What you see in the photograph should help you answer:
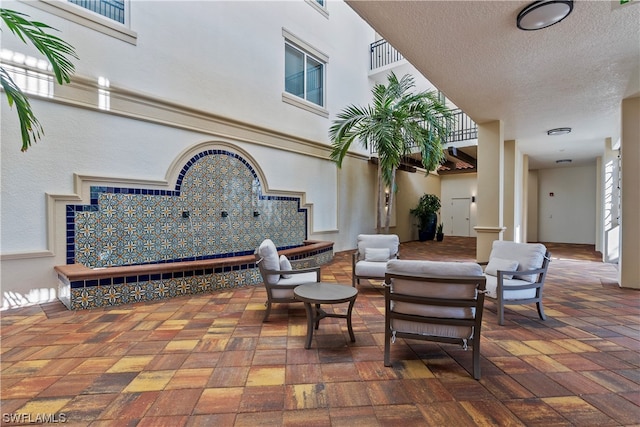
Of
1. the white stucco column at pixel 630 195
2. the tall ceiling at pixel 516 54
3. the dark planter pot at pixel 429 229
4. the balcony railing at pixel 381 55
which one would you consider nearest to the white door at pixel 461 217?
the dark planter pot at pixel 429 229

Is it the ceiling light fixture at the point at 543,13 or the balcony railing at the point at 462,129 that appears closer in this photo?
the ceiling light fixture at the point at 543,13

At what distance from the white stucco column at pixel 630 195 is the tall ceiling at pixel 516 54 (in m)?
0.32

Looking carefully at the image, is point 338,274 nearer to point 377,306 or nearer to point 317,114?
point 377,306

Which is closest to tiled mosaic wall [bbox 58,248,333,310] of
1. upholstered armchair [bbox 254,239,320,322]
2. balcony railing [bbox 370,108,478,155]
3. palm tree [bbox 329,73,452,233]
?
upholstered armchair [bbox 254,239,320,322]

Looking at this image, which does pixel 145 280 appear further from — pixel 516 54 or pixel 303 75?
pixel 303 75

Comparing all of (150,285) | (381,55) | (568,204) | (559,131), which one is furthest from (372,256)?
(568,204)

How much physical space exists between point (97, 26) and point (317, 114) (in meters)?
4.36

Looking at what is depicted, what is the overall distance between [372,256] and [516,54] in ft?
10.3

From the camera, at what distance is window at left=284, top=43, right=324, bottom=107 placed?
656cm

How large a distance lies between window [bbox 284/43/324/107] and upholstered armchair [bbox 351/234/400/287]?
3.97 metres

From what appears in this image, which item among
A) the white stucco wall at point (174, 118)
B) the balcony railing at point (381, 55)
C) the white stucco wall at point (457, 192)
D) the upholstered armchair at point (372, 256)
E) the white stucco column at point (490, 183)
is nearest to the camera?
the white stucco wall at point (174, 118)

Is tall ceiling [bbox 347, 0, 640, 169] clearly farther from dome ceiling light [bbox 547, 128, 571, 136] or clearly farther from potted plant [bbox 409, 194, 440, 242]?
potted plant [bbox 409, 194, 440, 242]

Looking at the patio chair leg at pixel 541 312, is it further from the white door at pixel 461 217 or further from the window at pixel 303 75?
the white door at pixel 461 217

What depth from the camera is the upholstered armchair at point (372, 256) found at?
424 cm
